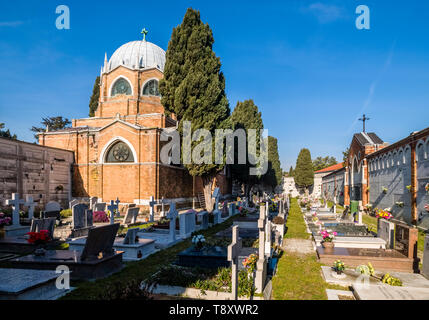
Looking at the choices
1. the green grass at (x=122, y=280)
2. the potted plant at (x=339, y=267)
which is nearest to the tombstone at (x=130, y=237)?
the green grass at (x=122, y=280)

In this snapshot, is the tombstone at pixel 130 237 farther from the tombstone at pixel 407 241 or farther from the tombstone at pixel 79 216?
the tombstone at pixel 407 241

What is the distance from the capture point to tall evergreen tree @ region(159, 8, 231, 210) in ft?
65.1

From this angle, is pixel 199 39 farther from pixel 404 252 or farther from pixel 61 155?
pixel 404 252

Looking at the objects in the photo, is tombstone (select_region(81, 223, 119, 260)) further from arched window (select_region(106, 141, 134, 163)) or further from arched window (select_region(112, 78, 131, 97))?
arched window (select_region(112, 78, 131, 97))

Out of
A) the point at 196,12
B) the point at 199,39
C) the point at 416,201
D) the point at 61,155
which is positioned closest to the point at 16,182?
the point at 61,155

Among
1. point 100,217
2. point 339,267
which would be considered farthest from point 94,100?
point 339,267

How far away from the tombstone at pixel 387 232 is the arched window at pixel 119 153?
1795 cm

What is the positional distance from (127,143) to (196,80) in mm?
7953

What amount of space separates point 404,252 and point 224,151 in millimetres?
13566

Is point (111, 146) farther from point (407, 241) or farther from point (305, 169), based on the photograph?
point (305, 169)

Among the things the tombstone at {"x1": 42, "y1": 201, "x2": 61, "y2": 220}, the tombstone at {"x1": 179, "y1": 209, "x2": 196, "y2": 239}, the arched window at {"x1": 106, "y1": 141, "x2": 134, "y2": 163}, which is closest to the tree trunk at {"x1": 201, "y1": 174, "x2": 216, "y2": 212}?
the arched window at {"x1": 106, "y1": 141, "x2": 134, "y2": 163}

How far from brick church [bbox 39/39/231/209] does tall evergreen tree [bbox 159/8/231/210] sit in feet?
11.5

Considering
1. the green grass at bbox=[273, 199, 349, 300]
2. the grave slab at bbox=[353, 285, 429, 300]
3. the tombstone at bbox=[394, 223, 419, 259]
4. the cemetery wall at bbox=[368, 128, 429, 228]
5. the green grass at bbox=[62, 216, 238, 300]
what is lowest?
the green grass at bbox=[273, 199, 349, 300]
